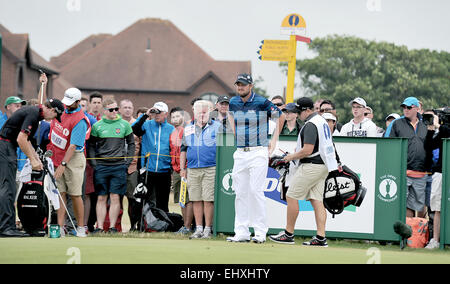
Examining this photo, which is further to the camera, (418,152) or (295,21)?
(295,21)

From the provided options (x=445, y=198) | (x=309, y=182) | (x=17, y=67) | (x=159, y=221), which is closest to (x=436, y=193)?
(x=445, y=198)

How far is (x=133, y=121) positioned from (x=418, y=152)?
17.4ft

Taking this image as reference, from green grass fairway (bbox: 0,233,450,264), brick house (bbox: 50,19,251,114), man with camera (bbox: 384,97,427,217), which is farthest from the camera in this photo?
brick house (bbox: 50,19,251,114)

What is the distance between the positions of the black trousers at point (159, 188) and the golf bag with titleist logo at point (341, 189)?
357cm

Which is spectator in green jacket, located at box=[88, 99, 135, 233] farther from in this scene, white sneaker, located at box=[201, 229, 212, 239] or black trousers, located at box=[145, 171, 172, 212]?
white sneaker, located at box=[201, 229, 212, 239]

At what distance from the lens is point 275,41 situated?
1456cm

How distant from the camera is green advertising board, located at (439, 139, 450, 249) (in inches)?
440

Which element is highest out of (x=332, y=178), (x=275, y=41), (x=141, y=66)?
(x=141, y=66)

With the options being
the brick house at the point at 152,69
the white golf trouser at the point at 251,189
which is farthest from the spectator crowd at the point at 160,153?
the brick house at the point at 152,69

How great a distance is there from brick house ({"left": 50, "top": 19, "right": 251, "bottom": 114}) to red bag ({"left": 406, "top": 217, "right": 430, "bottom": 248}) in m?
62.0

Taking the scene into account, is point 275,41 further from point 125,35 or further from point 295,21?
point 125,35

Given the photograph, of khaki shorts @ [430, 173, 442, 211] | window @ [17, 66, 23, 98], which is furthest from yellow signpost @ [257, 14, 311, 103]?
window @ [17, 66, 23, 98]
